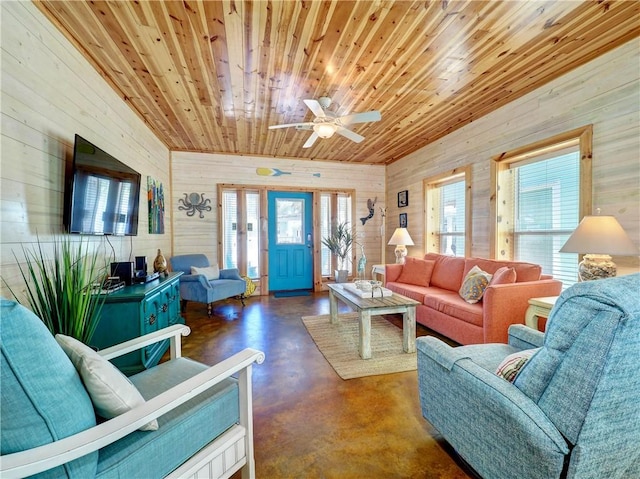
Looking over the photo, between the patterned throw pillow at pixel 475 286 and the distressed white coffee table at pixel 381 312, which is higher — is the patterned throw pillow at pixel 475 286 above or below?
above

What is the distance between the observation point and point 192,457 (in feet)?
3.67

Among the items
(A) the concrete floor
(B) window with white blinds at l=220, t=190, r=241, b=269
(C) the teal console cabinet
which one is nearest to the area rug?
(A) the concrete floor

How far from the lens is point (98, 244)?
2.45 m

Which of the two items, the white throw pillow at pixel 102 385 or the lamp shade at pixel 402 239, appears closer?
the white throw pillow at pixel 102 385

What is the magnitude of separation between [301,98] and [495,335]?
296 centimetres

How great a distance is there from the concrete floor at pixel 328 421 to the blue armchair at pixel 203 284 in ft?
2.98

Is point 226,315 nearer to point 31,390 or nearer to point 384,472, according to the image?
point 384,472

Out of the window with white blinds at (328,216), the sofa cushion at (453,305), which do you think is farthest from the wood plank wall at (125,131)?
the window with white blinds at (328,216)

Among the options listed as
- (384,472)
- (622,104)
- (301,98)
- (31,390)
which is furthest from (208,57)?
(622,104)

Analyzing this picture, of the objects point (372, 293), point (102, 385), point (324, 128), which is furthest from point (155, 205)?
point (102, 385)

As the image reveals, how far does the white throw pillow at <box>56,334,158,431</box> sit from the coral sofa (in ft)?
8.49

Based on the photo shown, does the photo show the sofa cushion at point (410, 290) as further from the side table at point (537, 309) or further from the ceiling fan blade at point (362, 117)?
the ceiling fan blade at point (362, 117)

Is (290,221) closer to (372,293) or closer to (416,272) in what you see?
(416,272)

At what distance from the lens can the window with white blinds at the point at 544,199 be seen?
8.68 feet
